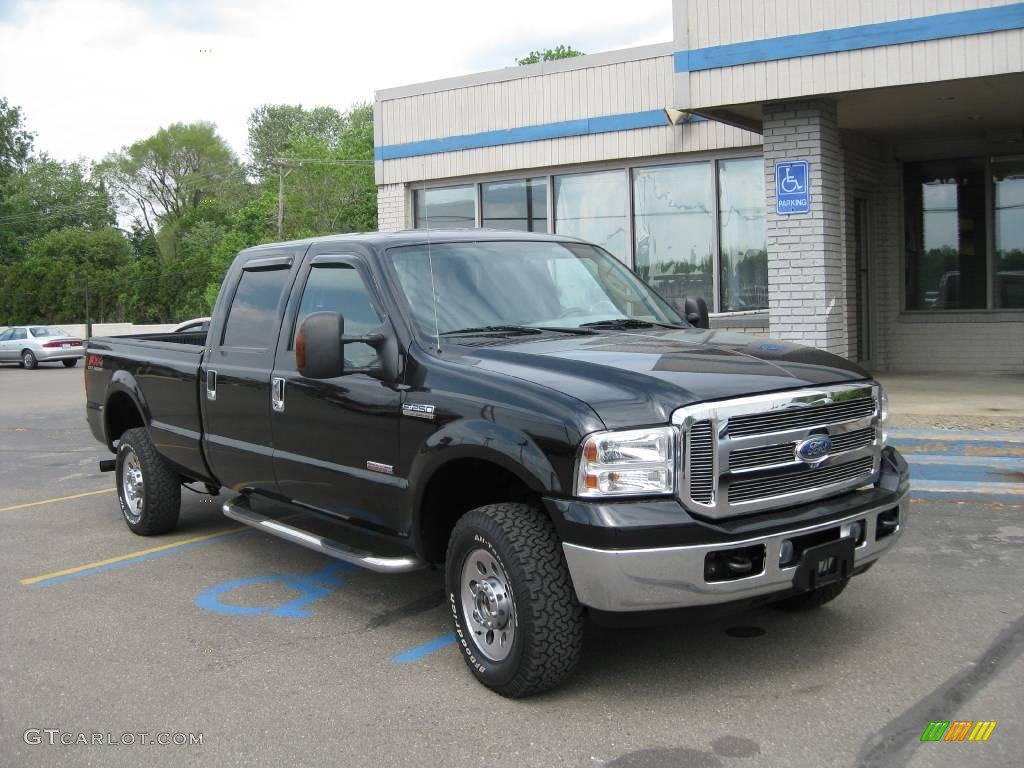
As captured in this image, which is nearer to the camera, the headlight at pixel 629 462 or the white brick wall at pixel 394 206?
the headlight at pixel 629 462

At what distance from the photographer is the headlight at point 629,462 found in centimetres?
401

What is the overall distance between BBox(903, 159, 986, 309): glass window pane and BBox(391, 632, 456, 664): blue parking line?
1147 centimetres

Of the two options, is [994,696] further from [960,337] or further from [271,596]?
[960,337]

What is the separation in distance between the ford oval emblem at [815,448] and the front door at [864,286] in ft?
35.1

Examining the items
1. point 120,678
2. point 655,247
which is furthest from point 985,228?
point 120,678

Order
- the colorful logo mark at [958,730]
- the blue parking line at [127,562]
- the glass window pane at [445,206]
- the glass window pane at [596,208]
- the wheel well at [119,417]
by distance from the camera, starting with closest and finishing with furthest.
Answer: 1. the colorful logo mark at [958,730]
2. the blue parking line at [127,562]
3. the wheel well at [119,417]
4. the glass window pane at [596,208]
5. the glass window pane at [445,206]

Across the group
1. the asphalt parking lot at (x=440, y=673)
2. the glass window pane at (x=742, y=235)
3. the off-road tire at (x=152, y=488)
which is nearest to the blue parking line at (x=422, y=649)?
the asphalt parking lot at (x=440, y=673)

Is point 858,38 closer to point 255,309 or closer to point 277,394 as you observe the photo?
point 255,309

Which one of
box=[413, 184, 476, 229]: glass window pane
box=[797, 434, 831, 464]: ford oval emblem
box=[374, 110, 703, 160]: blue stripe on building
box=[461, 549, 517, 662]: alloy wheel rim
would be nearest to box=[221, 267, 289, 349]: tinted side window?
box=[461, 549, 517, 662]: alloy wheel rim

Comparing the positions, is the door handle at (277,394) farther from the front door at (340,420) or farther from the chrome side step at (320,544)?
the chrome side step at (320,544)

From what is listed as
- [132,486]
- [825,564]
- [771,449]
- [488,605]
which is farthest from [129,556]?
[825,564]

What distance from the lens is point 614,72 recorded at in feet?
47.8

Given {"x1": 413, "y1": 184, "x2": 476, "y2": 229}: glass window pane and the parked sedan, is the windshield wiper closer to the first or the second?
{"x1": 413, "y1": 184, "x2": 476, "y2": 229}: glass window pane

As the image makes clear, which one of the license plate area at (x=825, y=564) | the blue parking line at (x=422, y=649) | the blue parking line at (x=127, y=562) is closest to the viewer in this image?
the license plate area at (x=825, y=564)
